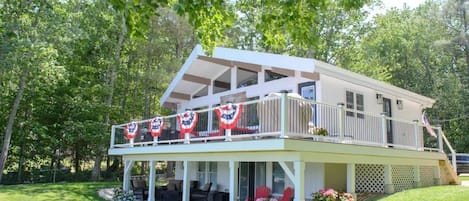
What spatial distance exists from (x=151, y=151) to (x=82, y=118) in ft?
37.8

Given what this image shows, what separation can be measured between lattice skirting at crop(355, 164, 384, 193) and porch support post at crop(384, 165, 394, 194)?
0.32 meters

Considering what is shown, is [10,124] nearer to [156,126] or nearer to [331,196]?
[156,126]

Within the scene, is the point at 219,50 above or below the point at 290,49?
below

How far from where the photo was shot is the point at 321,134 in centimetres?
996

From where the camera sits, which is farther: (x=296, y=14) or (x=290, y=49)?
(x=290, y=49)

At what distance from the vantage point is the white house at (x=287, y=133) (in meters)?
9.11

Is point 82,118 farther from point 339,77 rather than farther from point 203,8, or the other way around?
point 203,8

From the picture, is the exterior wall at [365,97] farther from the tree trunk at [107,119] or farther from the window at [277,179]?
Result: the tree trunk at [107,119]

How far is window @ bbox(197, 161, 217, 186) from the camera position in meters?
15.1

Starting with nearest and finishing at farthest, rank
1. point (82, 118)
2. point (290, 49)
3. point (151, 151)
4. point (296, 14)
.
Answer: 1. point (296, 14)
2. point (151, 151)
3. point (82, 118)
4. point (290, 49)

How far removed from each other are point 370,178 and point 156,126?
6971 mm

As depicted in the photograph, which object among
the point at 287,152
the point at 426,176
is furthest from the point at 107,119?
the point at 426,176

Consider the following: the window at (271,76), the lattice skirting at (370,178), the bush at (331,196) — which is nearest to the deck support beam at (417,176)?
the lattice skirting at (370,178)

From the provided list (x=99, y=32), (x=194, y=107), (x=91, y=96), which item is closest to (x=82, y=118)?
(x=91, y=96)
